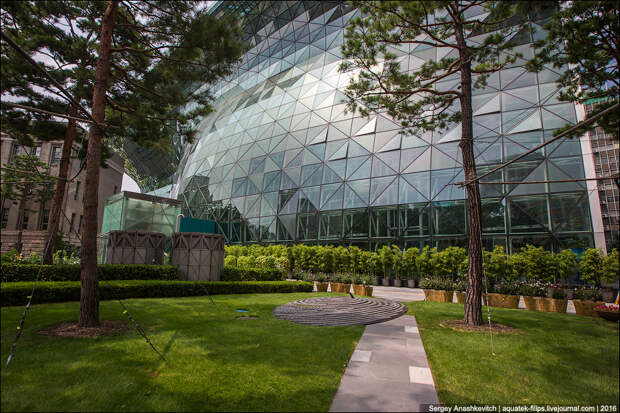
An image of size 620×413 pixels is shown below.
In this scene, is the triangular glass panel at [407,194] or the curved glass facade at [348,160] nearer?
the curved glass facade at [348,160]

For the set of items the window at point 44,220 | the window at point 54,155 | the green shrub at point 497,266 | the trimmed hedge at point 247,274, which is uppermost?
the window at point 54,155

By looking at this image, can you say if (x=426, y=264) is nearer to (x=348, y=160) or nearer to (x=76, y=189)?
(x=348, y=160)

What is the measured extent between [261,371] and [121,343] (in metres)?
3.22

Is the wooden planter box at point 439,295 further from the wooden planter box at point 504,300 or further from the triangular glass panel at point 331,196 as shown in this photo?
the triangular glass panel at point 331,196

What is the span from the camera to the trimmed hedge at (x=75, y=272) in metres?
12.0

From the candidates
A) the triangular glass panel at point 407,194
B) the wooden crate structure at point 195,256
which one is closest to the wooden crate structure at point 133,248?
the wooden crate structure at point 195,256

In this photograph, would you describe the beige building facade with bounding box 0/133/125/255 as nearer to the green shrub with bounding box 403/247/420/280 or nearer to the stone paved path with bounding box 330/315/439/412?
the green shrub with bounding box 403/247/420/280

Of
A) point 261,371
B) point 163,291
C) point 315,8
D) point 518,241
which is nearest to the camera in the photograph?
point 261,371

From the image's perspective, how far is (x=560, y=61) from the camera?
33.0 ft

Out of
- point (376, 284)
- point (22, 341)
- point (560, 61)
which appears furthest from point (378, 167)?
point (22, 341)

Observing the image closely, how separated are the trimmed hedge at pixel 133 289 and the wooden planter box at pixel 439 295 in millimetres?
6751

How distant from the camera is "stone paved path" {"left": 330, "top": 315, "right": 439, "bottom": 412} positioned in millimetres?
4203

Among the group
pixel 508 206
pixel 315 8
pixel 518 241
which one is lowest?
pixel 518 241

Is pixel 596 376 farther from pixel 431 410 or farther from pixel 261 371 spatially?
pixel 261 371
